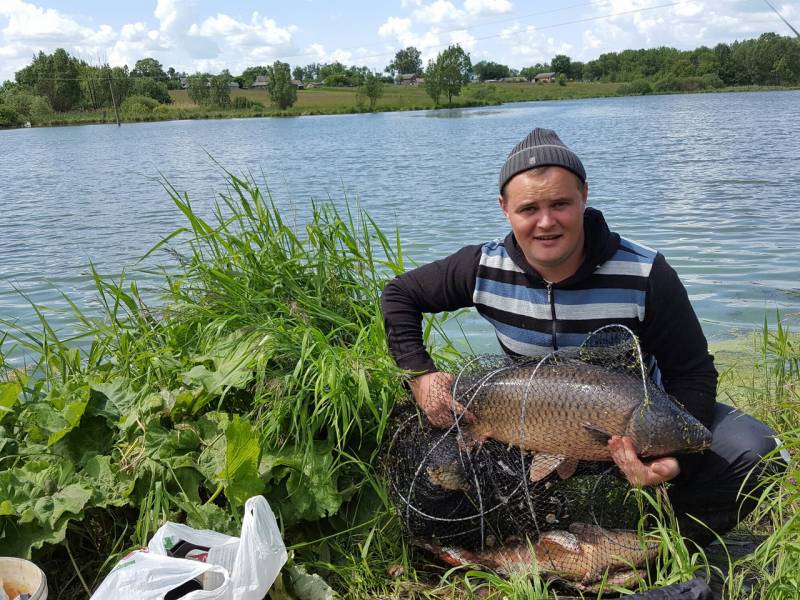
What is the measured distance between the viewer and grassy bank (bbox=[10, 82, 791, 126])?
8619 centimetres

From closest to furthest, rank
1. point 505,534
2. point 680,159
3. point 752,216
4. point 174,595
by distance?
1. point 174,595
2. point 505,534
3. point 752,216
4. point 680,159

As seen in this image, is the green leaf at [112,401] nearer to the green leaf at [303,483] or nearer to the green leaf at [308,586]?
the green leaf at [303,483]

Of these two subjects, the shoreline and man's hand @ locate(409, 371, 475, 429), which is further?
the shoreline

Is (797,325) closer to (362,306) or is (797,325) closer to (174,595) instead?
(362,306)

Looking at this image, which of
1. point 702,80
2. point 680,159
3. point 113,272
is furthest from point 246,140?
point 702,80

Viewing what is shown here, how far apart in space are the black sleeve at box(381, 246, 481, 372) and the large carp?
1.20 feet

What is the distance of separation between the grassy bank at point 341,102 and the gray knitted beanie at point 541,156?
86.1 m

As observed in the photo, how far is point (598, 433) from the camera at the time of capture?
101 inches

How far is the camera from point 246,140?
4350 cm

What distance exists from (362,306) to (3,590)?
2061mm

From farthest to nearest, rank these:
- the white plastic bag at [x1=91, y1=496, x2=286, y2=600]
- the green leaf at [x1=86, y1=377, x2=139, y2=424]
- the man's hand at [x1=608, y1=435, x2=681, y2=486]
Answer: the green leaf at [x1=86, y1=377, x2=139, y2=424] < the man's hand at [x1=608, y1=435, x2=681, y2=486] < the white plastic bag at [x1=91, y1=496, x2=286, y2=600]

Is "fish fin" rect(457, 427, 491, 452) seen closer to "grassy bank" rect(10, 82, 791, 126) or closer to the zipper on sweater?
the zipper on sweater

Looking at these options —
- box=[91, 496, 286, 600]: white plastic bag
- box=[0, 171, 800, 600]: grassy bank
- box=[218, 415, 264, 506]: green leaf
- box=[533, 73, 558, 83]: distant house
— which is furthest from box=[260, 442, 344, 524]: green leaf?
box=[533, 73, 558, 83]: distant house

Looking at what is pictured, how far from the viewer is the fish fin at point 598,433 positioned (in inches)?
101
